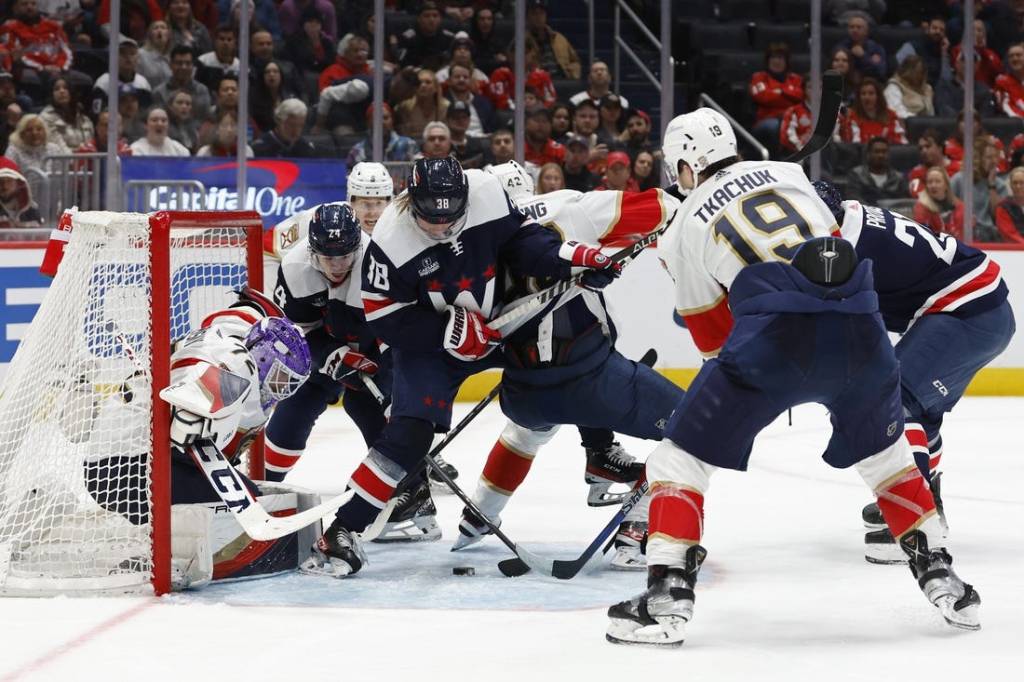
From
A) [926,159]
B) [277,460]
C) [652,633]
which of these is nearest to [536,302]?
[652,633]

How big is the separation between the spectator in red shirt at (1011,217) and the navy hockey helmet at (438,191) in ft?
14.9

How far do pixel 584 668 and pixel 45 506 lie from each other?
130 cm

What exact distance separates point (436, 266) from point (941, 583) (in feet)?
4.22

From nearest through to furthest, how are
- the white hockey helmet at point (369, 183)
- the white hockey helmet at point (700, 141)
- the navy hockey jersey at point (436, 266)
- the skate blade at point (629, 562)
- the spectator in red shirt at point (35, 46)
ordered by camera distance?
the white hockey helmet at point (700, 141) < the navy hockey jersey at point (436, 266) < the skate blade at point (629, 562) < the white hockey helmet at point (369, 183) < the spectator in red shirt at point (35, 46)

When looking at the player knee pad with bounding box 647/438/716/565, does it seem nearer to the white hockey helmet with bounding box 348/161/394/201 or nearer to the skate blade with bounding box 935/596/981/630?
the skate blade with bounding box 935/596/981/630

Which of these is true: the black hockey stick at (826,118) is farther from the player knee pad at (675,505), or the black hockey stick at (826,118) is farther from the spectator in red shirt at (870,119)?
the spectator in red shirt at (870,119)

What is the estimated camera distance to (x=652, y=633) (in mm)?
2715

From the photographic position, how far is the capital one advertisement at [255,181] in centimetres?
658

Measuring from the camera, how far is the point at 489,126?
706cm

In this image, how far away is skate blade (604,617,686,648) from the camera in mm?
2717

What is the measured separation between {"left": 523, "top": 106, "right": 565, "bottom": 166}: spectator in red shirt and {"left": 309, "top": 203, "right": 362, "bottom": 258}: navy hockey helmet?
329 centimetres

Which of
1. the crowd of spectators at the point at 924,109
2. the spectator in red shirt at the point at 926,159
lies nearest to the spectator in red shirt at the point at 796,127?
the crowd of spectators at the point at 924,109

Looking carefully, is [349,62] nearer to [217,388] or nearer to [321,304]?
[321,304]

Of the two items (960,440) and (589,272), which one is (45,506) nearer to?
(589,272)
